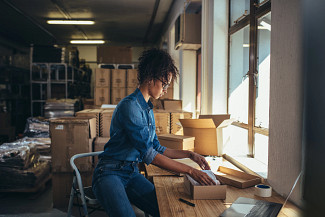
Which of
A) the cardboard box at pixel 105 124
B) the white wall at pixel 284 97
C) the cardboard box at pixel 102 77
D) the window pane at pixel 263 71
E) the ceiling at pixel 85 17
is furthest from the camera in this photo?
the ceiling at pixel 85 17

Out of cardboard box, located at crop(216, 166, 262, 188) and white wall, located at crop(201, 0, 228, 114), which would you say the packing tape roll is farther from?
white wall, located at crop(201, 0, 228, 114)

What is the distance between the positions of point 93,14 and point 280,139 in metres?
6.56

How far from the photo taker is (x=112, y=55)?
280 inches

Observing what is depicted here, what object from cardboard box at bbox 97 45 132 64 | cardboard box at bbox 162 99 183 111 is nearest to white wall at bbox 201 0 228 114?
cardboard box at bbox 162 99 183 111

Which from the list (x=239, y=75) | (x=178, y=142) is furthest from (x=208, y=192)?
(x=239, y=75)

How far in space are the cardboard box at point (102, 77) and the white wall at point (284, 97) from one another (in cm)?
471

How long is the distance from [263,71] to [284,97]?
0.92 metres

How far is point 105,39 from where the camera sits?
407 inches

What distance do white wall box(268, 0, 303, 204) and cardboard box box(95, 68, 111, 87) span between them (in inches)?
185

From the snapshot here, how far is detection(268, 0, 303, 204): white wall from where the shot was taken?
1341 millimetres

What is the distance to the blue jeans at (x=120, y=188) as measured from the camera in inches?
57.2

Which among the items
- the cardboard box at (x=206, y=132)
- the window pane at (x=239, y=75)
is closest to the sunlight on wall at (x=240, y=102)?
the window pane at (x=239, y=75)

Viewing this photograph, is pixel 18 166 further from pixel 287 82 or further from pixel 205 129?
pixel 287 82

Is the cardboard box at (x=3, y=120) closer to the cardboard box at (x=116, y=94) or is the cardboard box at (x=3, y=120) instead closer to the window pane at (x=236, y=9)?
the cardboard box at (x=116, y=94)
